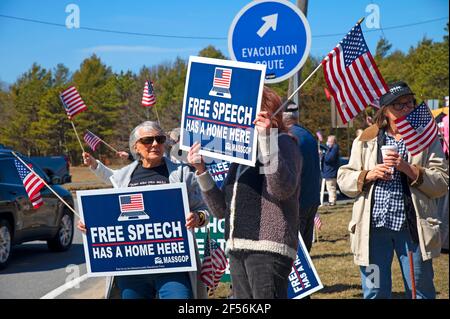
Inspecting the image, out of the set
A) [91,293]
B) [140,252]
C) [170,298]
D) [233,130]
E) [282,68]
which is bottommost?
[91,293]

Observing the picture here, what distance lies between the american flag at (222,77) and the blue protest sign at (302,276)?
188 cm

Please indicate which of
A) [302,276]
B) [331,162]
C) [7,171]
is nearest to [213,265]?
[302,276]

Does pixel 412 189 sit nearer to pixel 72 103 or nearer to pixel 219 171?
pixel 219 171

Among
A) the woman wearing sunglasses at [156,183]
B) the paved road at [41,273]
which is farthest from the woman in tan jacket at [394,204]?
the paved road at [41,273]

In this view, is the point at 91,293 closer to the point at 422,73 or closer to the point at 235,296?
the point at 235,296

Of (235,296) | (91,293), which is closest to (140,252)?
(235,296)

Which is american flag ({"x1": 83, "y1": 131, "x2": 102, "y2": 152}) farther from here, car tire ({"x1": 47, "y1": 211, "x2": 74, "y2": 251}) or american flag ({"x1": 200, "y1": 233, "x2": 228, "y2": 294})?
car tire ({"x1": 47, "y1": 211, "x2": 74, "y2": 251})

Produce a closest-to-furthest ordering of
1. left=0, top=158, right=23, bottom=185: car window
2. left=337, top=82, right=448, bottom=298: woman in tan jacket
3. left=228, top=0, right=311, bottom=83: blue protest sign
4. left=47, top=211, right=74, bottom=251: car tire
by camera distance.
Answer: left=228, top=0, right=311, bottom=83: blue protest sign, left=337, top=82, right=448, bottom=298: woman in tan jacket, left=0, top=158, right=23, bottom=185: car window, left=47, top=211, right=74, bottom=251: car tire

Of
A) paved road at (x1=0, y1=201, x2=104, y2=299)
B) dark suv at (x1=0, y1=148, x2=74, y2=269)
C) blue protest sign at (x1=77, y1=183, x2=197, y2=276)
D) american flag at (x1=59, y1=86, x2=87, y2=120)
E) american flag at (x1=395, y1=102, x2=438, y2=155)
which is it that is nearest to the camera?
blue protest sign at (x1=77, y1=183, x2=197, y2=276)

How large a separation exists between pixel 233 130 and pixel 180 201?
1.99ft

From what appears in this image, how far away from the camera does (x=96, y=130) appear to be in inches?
276

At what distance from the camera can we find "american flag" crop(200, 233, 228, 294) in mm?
4473

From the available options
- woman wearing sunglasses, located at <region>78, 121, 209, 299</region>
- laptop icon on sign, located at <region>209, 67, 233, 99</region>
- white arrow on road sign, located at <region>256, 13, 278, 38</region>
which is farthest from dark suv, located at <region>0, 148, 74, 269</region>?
laptop icon on sign, located at <region>209, 67, 233, 99</region>

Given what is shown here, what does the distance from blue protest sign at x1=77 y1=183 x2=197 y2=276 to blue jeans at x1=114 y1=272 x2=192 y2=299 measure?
0.23 ft
